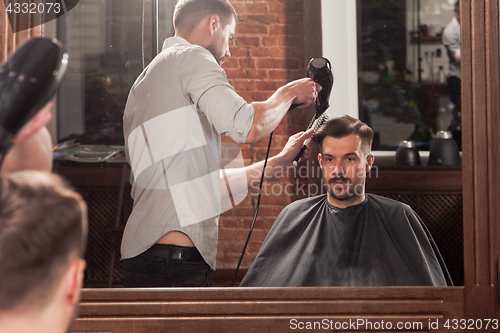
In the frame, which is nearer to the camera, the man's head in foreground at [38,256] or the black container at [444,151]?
the man's head in foreground at [38,256]

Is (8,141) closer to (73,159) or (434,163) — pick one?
(73,159)

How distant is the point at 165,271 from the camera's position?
4.30ft

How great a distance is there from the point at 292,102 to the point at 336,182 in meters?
0.32

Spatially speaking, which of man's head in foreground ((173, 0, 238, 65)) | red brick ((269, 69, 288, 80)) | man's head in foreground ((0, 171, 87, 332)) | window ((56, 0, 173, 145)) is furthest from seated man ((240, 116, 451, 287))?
man's head in foreground ((0, 171, 87, 332))

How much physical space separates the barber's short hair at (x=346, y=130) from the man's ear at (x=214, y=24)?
492 mm

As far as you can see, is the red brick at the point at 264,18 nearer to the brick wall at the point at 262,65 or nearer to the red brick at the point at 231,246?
the brick wall at the point at 262,65

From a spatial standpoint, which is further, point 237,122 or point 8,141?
point 237,122

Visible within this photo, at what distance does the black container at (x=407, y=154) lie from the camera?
1.35 metres

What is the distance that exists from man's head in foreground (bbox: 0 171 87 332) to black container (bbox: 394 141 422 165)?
41.1 inches

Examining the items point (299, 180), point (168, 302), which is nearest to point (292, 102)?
point (299, 180)

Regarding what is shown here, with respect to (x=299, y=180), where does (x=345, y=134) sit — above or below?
above

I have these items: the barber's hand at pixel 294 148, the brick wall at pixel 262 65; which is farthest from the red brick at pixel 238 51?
the barber's hand at pixel 294 148

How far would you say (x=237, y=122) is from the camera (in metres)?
1.27

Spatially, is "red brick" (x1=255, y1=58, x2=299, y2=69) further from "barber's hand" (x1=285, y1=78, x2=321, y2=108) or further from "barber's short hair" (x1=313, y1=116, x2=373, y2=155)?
"barber's short hair" (x1=313, y1=116, x2=373, y2=155)
